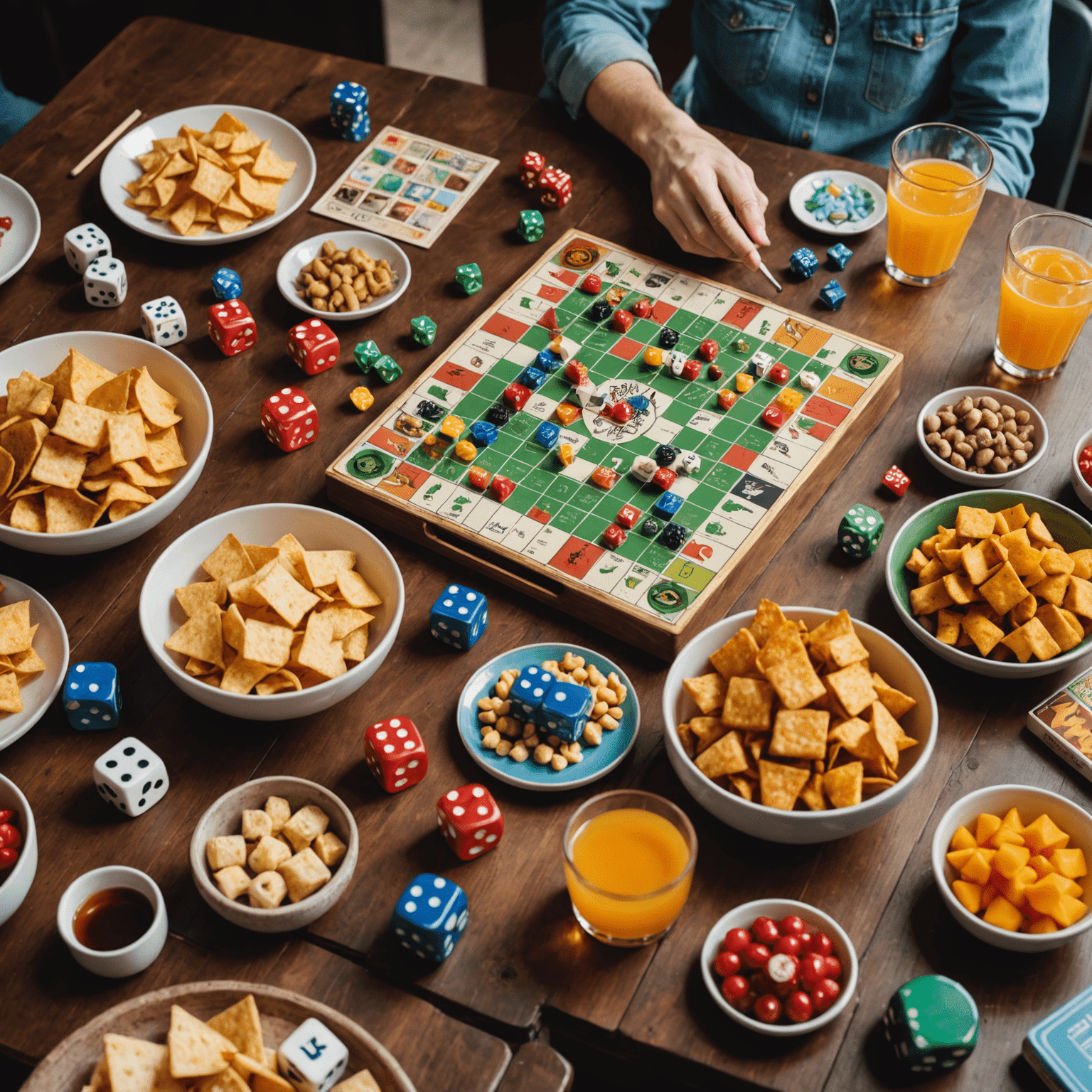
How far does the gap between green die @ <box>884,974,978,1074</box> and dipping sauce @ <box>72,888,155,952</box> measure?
3.18ft

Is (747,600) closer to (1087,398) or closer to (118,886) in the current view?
(1087,398)

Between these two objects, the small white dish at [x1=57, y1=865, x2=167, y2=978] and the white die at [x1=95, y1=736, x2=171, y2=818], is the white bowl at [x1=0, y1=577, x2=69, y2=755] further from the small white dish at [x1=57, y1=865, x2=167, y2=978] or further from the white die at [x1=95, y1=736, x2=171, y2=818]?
the small white dish at [x1=57, y1=865, x2=167, y2=978]

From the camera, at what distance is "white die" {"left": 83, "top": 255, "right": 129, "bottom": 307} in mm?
2209

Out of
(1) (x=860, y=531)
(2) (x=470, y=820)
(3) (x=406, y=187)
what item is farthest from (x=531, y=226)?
(2) (x=470, y=820)

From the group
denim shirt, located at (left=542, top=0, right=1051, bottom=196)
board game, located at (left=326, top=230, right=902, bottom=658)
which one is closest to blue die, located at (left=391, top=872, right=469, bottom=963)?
board game, located at (left=326, top=230, right=902, bottom=658)

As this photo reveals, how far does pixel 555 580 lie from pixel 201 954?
2.49 ft

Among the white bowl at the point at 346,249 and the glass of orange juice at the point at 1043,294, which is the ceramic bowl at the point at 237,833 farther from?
the glass of orange juice at the point at 1043,294

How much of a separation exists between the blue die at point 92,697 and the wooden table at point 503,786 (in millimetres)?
36

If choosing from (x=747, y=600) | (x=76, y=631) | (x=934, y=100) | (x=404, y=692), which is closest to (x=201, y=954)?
(x=404, y=692)

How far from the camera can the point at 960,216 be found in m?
2.16

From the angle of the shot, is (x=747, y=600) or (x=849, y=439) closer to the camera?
(x=747, y=600)

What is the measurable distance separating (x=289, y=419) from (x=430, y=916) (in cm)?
97

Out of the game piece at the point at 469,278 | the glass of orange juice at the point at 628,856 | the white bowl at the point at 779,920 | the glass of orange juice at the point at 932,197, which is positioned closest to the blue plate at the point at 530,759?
the glass of orange juice at the point at 628,856

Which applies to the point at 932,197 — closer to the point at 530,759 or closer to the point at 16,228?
the point at 530,759
